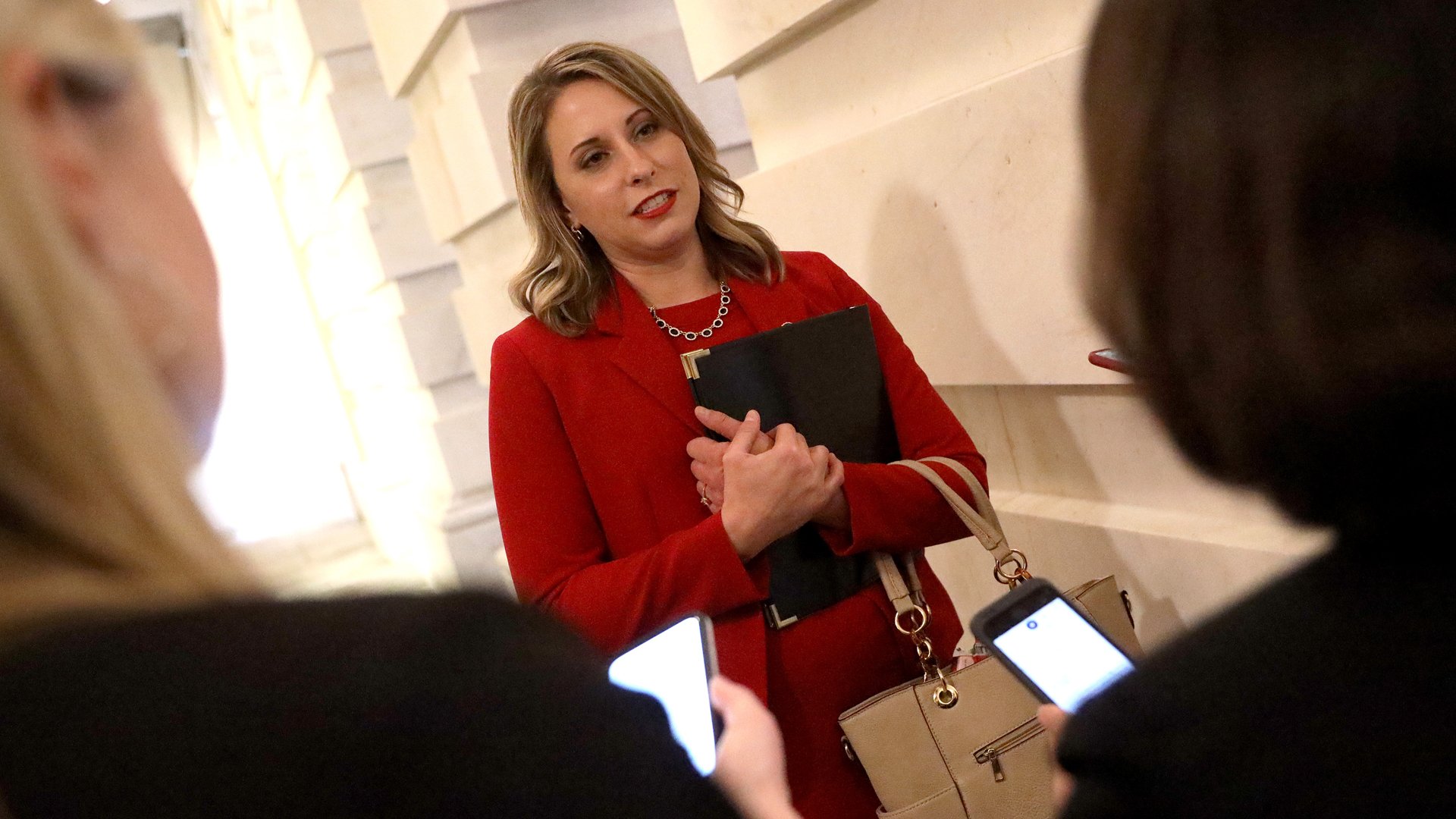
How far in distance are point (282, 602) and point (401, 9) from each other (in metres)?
3.75

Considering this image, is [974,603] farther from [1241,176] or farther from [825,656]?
[1241,176]

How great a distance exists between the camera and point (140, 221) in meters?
0.64

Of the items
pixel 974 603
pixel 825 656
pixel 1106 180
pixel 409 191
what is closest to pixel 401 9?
pixel 409 191

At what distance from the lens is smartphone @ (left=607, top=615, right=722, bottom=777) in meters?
1.16

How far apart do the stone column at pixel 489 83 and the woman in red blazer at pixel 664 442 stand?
1.32 m

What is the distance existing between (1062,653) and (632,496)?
78cm

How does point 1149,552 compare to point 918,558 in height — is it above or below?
below

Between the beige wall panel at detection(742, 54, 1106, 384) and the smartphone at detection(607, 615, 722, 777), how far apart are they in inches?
30.4

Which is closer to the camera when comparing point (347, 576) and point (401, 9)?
point (401, 9)

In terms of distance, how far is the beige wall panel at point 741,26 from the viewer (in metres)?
2.27

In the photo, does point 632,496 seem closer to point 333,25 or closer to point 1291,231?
point 1291,231

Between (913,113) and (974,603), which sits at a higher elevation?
(913,113)

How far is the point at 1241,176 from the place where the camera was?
657 mm

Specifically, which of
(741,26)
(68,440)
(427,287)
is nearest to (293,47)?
(427,287)
